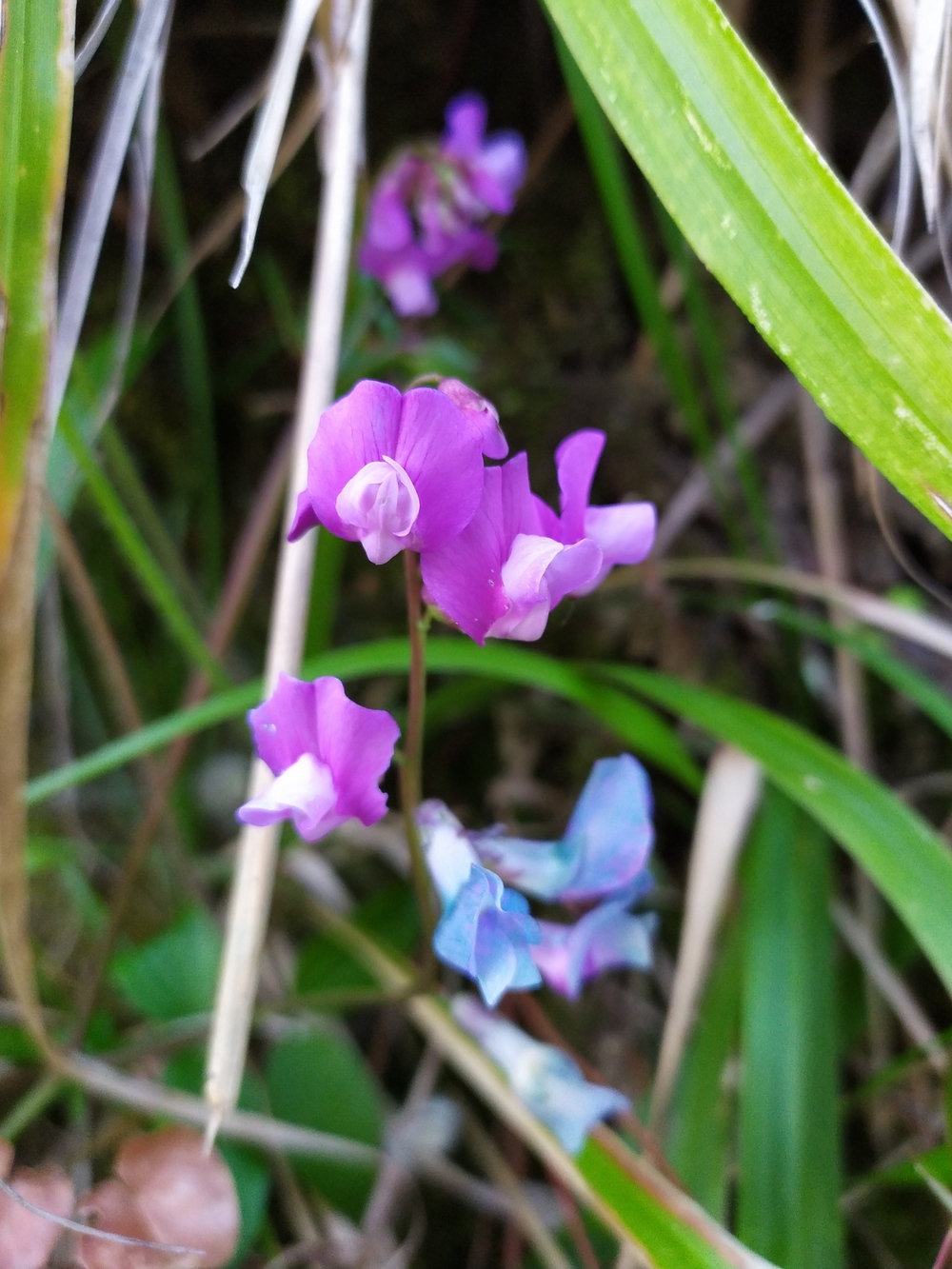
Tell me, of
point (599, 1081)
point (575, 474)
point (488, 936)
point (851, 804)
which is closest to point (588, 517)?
point (575, 474)

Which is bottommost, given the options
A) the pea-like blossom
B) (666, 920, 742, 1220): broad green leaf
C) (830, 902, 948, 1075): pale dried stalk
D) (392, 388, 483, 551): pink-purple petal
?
(830, 902, 948, 1075): pale dried stalk

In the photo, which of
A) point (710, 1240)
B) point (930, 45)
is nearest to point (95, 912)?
point (710, 1240)

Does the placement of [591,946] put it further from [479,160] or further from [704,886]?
[479,160]

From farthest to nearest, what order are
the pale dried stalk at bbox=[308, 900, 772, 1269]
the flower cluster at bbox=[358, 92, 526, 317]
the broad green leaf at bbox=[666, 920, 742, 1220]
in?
the flower cluster at bbox=[358, 92, 526, 317], the broad green leaf at bbox=[666, 920, 742, 1220], the pale dried stalk at bbox=[308, 900, 772, 1269]

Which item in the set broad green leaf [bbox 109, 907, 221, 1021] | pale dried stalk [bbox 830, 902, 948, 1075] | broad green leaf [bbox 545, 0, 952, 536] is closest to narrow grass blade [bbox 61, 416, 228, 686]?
broad green leaf [bbox 109, 907, 221, 1021]

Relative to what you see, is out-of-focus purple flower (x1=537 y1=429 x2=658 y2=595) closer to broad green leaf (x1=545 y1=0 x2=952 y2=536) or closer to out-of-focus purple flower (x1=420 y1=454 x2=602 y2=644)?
out-of-focus purple flower (x1=420 y1=454 x2=602 y2=644)
